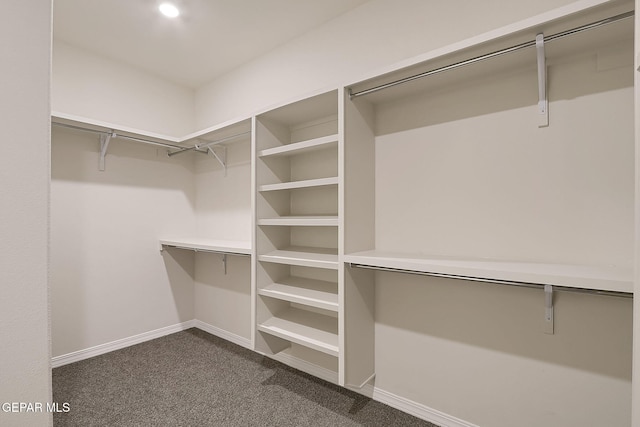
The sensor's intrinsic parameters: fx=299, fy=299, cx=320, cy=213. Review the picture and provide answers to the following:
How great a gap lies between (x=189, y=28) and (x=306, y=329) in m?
2.37

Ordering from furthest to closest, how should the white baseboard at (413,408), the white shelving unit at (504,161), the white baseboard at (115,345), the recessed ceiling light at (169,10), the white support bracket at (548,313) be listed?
the white baseboard at (115,345) → the recessed ceiling light at (169,10) → the white baseboard at (413,408) → the white support bracket at (548,313) → the white shelving unit at (504,161)

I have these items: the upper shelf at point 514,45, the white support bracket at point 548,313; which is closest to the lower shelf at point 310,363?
the white support bracket at point 548,313

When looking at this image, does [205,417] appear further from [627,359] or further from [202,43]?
[202,43]

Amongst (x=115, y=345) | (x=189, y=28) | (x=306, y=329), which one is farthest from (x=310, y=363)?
(x=189, y=28)

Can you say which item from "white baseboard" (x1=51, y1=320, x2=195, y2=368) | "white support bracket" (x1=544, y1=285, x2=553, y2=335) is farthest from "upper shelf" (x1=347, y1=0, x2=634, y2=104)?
"white baseboard" (x1=51, y1=320, x2=195, y2=368)

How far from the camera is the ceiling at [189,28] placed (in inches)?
80.0

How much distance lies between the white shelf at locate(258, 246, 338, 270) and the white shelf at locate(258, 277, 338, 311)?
201 mm

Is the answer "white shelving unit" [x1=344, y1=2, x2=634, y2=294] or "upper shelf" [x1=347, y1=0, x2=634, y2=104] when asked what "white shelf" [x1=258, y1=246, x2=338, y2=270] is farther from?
"upper shelf" [x1=347, y1=0, x2=634, y2=104]

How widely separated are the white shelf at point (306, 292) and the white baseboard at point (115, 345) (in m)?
1.65

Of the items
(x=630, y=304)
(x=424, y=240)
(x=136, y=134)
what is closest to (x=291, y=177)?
(x=424, y=240)

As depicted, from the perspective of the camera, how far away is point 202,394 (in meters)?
2.00

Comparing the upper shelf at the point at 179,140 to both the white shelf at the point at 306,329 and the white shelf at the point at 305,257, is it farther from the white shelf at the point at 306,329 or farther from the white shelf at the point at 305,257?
the white shelf at the point at 306,329

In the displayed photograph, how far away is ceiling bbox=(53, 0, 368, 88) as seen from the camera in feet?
6.67

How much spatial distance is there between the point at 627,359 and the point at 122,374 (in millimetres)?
3005
